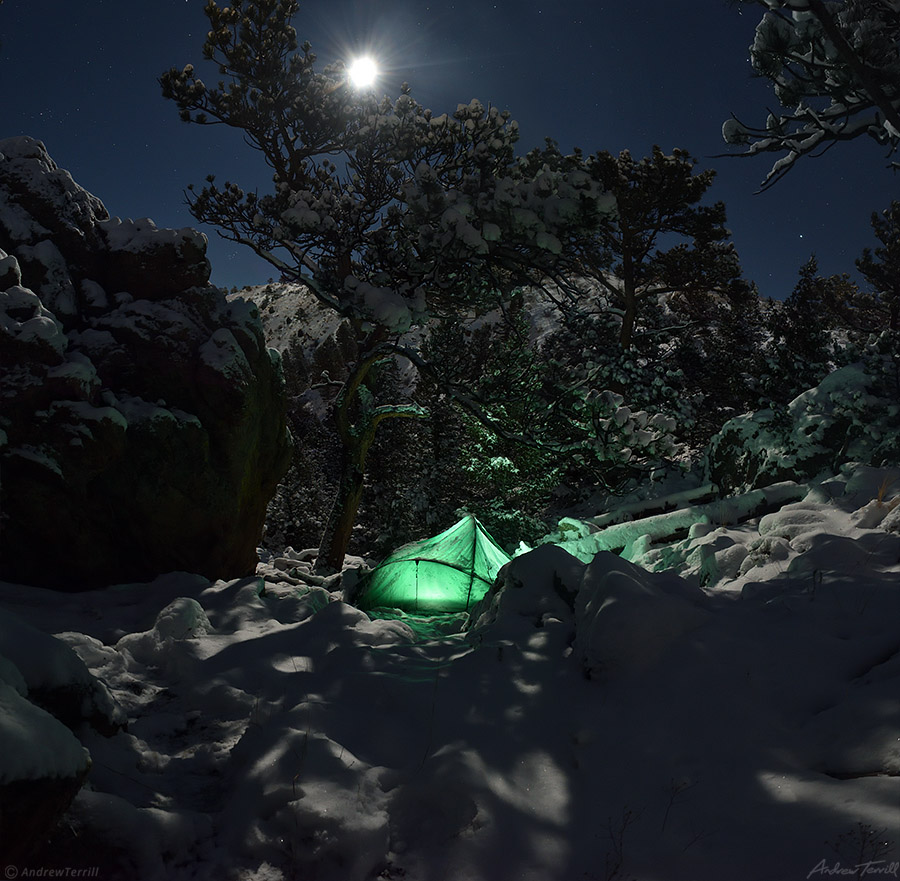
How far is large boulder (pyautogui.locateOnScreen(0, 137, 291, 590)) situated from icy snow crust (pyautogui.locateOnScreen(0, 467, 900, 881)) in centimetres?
160

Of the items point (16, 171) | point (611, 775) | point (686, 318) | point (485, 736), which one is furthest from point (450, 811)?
point (686, 318)

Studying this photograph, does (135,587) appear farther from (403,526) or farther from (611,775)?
(403,526)

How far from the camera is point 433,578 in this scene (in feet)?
31.1

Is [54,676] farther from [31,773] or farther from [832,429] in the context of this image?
[832,429]

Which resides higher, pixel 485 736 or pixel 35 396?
pixel 35 396

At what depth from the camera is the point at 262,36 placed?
9.98 meters

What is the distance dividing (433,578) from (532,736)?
6.76 metres

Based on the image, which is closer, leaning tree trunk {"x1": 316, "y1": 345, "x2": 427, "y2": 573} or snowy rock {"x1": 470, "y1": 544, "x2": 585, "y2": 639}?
snowy rock {"x1": 470, "y1": 544, "x2": 585, "y2": 639}

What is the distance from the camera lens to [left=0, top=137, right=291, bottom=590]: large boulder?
18.3 ft

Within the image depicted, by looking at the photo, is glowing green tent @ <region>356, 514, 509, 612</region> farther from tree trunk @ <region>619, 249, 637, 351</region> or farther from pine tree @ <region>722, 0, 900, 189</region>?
tree trunk @ <region>619, 249, 637, 351</region>

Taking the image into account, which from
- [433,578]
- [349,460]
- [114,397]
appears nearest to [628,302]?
[349,460]

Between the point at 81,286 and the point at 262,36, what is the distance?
661cm

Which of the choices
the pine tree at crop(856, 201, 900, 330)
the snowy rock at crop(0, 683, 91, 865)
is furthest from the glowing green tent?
the pine tree at crop(856, 201, 900, 330)

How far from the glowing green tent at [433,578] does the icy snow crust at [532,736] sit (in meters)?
4.73
